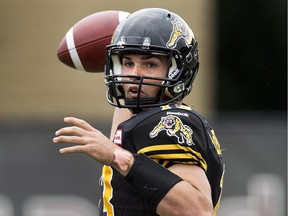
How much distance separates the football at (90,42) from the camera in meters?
4.69

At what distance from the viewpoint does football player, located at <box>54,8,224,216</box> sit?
3.56m

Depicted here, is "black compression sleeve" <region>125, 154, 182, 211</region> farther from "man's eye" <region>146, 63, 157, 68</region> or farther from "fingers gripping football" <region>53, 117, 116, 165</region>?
"man's eye" <region>146, 63, 157, 68</region>

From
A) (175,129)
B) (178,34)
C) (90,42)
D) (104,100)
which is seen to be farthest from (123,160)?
(104,100)

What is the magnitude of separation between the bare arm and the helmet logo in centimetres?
53

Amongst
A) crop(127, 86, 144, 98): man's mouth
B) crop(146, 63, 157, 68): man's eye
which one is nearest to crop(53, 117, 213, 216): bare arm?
crop(127, 86, 144, 98): man's mouth

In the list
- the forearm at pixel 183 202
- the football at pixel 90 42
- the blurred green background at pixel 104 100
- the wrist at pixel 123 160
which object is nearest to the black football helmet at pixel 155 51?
the wrist at pixel 123 160

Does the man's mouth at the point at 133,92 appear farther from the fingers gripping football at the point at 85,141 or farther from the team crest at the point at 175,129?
the fingers gripping football at the point at 85,141

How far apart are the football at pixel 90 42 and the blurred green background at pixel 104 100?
2878 mm

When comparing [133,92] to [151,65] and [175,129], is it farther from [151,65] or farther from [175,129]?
[175,129]

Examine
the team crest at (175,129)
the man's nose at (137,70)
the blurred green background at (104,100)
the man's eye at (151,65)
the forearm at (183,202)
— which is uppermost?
the man's eye at (151,65)
